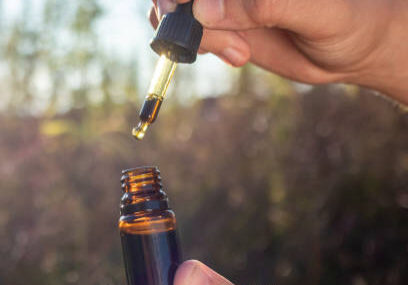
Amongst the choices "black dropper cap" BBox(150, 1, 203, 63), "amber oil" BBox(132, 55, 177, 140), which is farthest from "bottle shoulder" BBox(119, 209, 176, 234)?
"black dropper cap" BBox(150, 1, 203, 63)

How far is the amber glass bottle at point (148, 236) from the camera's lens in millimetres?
730

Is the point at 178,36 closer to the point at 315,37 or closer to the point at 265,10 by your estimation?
the point at 265,10

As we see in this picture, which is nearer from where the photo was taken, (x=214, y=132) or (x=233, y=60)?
(x=233, y=60)

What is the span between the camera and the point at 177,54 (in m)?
0.83

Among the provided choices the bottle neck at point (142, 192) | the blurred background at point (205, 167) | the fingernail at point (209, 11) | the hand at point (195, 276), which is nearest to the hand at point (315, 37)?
the fingernail at point (209, 11)

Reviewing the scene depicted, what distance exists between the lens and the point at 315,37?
1077 mm

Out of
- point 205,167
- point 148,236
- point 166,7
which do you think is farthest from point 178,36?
point 205,167

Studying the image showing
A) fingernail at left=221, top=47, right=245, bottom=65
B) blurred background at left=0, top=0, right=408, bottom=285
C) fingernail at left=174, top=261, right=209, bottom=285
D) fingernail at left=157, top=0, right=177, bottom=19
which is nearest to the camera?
fingernail at left=174, top=261, right=209, bottom=285

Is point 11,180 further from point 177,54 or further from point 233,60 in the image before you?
point 177,54

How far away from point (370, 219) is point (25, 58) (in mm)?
2302

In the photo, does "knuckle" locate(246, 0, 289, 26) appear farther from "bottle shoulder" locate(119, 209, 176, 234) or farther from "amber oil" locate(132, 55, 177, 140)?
"bottle shoulder" locate(119, 209, 176, 234)

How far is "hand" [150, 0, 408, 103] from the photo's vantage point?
0.93m

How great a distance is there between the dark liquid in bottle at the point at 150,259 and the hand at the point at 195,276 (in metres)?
0.02

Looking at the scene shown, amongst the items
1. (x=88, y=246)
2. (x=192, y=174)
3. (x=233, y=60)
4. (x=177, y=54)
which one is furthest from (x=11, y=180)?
(x=177, y=54)
